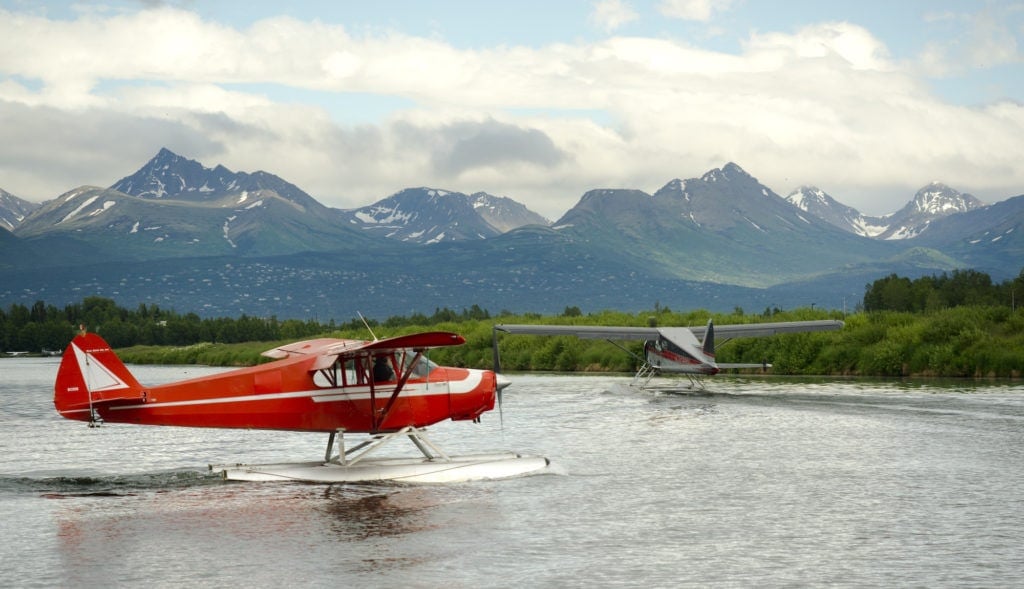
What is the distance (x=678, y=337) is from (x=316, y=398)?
24396 millimetres

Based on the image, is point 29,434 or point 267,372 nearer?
point 267,372

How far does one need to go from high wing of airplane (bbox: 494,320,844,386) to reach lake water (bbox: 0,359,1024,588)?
33.9 ft

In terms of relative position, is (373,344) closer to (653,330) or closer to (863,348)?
(653,330)

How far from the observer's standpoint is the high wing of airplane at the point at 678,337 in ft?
123

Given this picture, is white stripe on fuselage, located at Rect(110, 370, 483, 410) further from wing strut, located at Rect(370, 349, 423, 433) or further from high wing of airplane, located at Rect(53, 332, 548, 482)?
wing strut, located at Rect(370, 349, 423, 433)

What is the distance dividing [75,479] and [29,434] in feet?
31.5

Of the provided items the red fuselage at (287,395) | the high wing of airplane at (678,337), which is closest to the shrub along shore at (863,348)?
the high wing of airplane at (678,337)

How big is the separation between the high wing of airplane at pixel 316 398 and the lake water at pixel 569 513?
472mm

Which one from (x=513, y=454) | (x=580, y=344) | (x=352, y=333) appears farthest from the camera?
(x=352, y=333)

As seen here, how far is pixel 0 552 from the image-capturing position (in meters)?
13.0

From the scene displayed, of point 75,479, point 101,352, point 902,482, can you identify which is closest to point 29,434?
point 75,479

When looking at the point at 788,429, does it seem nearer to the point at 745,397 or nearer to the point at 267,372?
the point at 745,397

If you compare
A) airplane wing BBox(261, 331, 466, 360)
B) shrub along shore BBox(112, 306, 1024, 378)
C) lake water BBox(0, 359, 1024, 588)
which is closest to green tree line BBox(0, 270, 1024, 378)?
shrub along shore BBox(112, 306, 1024, 378)

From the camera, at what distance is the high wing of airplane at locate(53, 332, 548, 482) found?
16.6m
